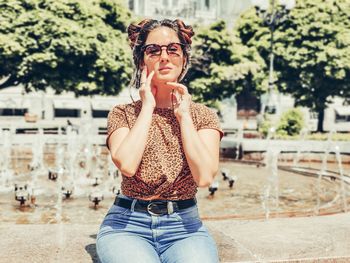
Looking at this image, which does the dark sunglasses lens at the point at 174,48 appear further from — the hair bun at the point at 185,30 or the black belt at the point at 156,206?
the black belt at the point at 156,206

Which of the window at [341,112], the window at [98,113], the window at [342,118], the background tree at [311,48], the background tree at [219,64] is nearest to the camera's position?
the background tree at [219,64]

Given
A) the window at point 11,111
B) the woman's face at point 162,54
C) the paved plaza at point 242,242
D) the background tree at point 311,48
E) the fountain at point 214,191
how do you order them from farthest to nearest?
the window at point 11,111
the background tree at point 311,48
the fountain at point 214,191
the paved plaza at point 242,242
the woman's face at point 162,54

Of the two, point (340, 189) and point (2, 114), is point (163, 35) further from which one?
point (2, 114)

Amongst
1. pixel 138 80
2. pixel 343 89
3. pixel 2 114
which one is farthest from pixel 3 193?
pixel 2 114

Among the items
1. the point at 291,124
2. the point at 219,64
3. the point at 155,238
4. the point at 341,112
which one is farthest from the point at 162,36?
the point at 341,112

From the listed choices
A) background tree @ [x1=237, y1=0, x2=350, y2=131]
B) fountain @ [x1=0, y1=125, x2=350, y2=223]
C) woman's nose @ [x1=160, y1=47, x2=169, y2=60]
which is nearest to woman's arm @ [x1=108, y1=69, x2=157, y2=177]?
woman's nose @ [x1=160, y1=47, x2=169, y2=60]

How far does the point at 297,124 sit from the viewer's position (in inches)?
747

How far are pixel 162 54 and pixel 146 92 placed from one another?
0.75ft

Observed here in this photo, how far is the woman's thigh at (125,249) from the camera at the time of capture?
7.85 feet

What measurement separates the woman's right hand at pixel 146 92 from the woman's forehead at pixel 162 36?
6.6 inches

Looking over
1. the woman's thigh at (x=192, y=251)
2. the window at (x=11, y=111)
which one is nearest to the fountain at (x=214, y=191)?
the woman's thigh at (x=192, y=251)

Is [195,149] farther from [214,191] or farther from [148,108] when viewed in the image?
[214,191]

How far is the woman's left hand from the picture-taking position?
103 inches

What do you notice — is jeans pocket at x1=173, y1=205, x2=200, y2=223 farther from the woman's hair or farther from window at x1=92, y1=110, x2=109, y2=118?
window at x1=92, y1=110, x2=109, y2=118
